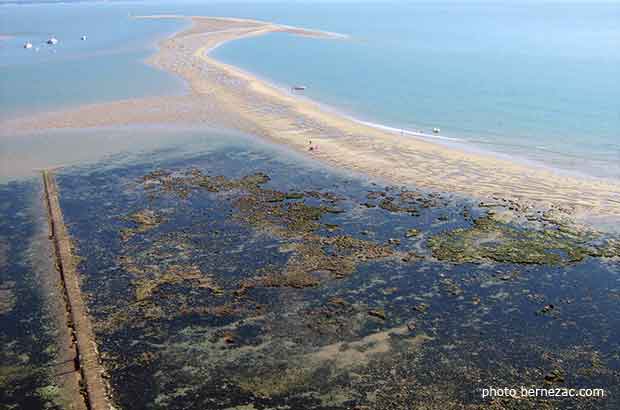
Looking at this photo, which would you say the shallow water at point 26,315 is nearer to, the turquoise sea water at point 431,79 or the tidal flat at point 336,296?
the tidal flat at point 336,296

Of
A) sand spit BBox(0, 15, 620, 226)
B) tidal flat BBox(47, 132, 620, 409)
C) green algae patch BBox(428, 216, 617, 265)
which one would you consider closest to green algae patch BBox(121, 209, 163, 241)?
tidal flat BBox(47, 132, 620, 409)

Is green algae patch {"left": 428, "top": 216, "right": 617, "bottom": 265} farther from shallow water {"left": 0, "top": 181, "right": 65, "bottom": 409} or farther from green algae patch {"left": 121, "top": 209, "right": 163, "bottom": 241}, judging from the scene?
shallow water {"left": 0, "top": 181, "right": 65, "bottom": 409}

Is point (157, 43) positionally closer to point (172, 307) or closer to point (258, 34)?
point (258, 34)

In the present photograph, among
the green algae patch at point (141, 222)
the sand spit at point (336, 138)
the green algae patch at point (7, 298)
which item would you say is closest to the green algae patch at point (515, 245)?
the sand spit at point (336, 138)

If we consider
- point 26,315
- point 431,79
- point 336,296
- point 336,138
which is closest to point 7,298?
point 26,315

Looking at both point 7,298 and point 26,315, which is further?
point 7,298

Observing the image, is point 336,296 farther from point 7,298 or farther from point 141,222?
point 7,298

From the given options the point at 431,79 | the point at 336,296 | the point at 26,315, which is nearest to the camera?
the point at 26,315
